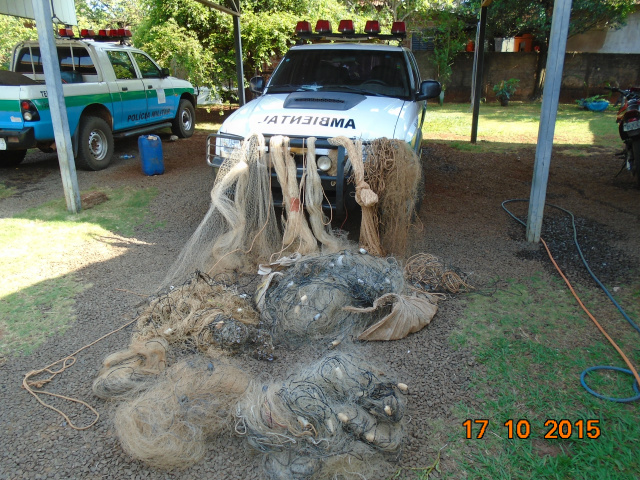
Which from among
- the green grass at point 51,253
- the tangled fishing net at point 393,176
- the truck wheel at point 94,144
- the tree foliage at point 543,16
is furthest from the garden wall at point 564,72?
the tangled fishing net at point 393,176

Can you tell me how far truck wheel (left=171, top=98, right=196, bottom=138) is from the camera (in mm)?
10711

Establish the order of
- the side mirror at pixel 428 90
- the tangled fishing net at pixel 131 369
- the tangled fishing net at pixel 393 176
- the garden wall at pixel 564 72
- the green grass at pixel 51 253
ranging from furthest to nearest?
the garden wall at pixel 564 72 < the side mirror at pixel 428 90 < the tangled fishing net at pixel 393 176 < the green grass at pixel 51 253 < the tangled fishing net at pixel 131 369

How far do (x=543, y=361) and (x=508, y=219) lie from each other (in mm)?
2904

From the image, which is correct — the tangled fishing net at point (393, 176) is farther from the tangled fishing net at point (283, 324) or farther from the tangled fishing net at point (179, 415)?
the tangled fishing net at point (179, 415)

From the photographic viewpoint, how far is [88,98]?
776 centimetres

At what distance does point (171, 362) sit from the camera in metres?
3.14

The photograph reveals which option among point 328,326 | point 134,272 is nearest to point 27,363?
point 134,272

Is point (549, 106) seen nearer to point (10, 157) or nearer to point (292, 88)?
point (292, 88)

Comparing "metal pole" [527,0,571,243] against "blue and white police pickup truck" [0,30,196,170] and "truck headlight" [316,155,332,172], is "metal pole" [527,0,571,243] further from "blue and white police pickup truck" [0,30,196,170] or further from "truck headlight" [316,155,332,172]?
"blue and white police pickup truck" [0,30,196,170]

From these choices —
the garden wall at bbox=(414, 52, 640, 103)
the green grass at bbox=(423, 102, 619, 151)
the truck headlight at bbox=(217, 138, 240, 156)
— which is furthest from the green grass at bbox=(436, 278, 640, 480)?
the garden wall at bbox=(414, 52, 640, 103)

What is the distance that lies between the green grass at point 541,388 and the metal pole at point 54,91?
15.9 ft

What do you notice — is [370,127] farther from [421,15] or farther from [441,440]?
[421,15]

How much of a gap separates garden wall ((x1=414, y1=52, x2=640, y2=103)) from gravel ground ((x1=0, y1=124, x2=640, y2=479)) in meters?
9.76

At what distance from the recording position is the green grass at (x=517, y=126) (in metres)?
10.4
